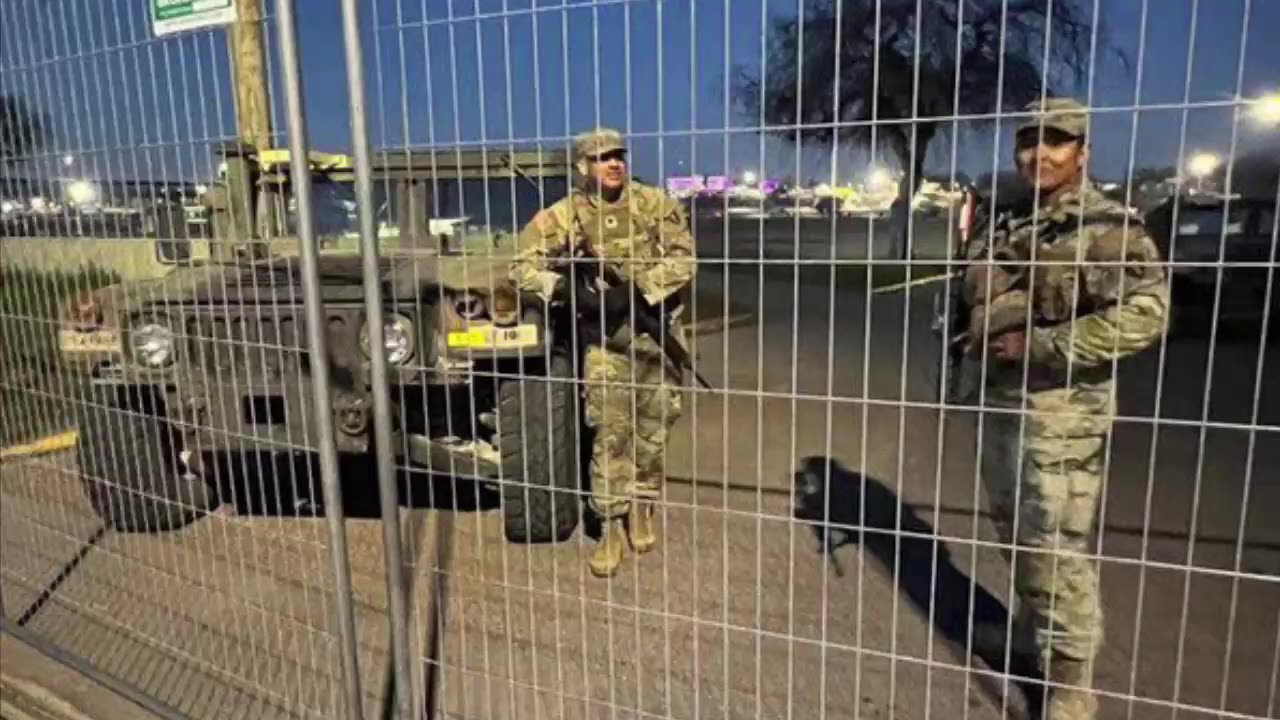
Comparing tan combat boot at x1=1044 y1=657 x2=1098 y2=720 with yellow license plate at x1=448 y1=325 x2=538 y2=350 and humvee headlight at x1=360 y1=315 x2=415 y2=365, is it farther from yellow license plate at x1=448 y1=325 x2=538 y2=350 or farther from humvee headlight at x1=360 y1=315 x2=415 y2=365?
humvee headlight at x1=360 y1=315 x2=415 y2=365

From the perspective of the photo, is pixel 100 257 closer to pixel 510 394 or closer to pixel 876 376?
pixel 510 394

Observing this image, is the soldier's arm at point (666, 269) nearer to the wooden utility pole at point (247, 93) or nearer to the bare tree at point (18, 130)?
the wooden utility pole at point (247, 93)

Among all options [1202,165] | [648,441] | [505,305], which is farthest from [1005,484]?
[505,305]

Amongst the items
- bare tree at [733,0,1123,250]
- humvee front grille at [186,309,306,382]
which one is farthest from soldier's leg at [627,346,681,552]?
bare tree at [733,0,1123,250]

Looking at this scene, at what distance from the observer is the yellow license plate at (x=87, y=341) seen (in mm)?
3309

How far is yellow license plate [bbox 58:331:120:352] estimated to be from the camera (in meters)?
3.31

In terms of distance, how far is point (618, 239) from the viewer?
10.6 ft

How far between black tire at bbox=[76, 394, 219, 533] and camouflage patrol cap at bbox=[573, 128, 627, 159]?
6.14 ft

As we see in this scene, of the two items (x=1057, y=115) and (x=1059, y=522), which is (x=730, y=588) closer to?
(x=1059, y=522)

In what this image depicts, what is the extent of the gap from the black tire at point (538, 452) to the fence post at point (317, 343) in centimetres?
60

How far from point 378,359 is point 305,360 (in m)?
1.01

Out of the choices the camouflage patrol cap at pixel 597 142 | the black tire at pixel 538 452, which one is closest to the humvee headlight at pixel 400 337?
the black tire at pixel 538 452

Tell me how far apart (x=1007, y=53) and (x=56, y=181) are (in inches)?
119

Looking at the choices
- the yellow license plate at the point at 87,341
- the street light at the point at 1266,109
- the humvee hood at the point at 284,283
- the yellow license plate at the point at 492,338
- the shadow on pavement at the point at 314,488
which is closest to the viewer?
the street light at the point at 1266,109
